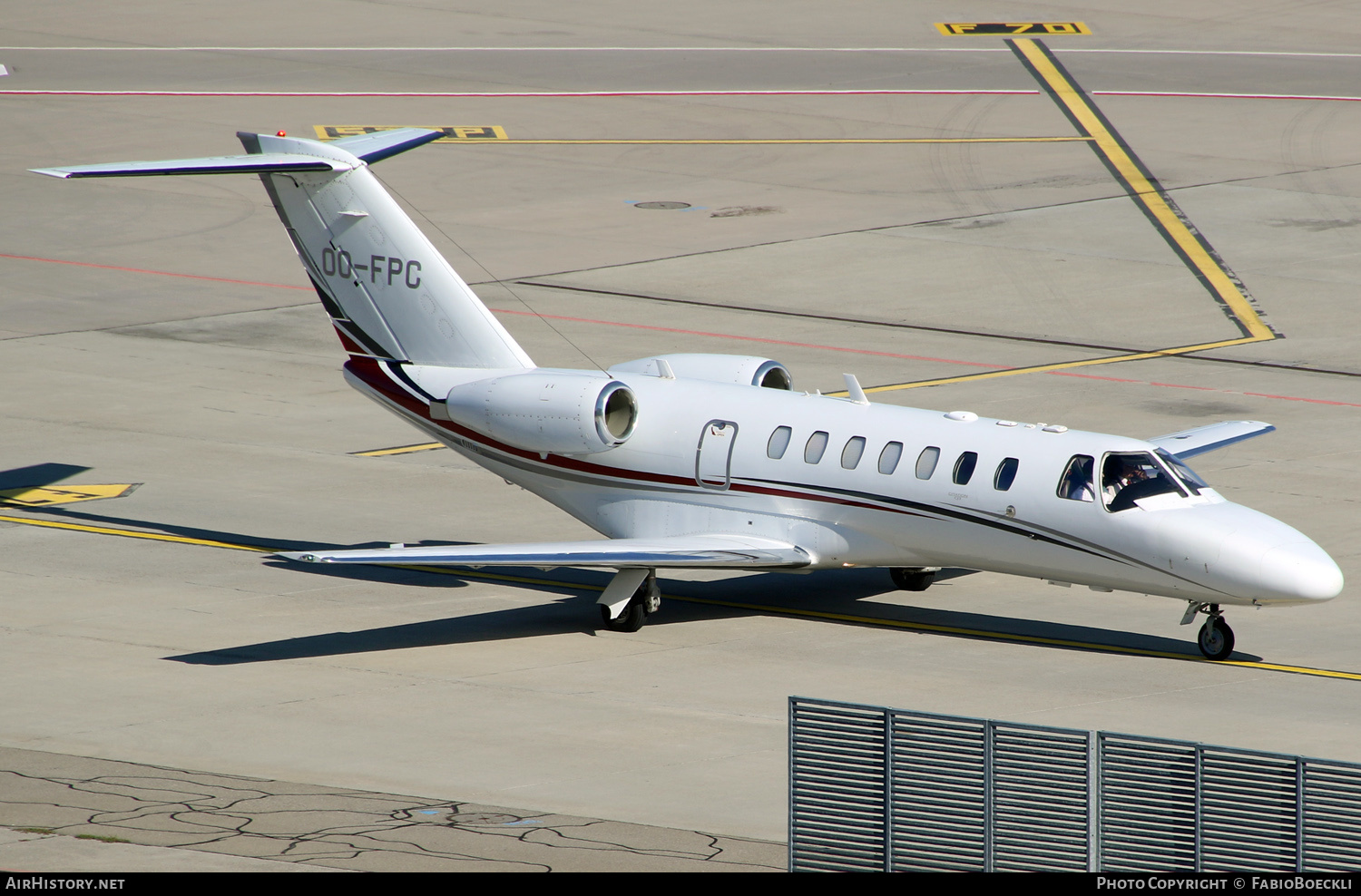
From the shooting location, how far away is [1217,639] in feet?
73.2

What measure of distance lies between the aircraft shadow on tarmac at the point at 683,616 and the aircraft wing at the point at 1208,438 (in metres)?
3.13

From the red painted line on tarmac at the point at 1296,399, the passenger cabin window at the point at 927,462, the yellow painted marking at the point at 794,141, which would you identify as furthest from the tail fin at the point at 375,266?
the yellow painted marking at the point at 794,141

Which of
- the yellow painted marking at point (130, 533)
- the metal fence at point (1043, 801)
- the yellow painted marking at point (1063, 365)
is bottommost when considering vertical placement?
the metal fence at point (1043, 801)

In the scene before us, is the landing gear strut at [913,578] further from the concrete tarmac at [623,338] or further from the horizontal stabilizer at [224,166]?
the horizontal stabilizer at [224,166]

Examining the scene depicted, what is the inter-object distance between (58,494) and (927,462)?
44.3ft

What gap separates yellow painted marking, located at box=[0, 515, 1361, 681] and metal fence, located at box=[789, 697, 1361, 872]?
8.36 meters

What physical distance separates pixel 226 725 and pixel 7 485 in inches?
455

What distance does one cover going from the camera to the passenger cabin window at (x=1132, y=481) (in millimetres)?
22375

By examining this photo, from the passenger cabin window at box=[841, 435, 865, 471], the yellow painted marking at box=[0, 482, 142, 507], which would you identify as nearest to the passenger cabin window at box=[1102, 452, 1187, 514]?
Answer: the passenger cabin window at box=[841, 435, 865, 471]

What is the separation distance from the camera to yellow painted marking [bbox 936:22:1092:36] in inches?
2972

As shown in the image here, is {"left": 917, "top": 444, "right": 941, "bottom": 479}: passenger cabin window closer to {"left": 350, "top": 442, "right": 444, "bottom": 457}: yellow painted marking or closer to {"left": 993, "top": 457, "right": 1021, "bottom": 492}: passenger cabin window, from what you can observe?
{"left": 993, "top": 457, "right": 1021, "bottom": 492}: passenger cabin window

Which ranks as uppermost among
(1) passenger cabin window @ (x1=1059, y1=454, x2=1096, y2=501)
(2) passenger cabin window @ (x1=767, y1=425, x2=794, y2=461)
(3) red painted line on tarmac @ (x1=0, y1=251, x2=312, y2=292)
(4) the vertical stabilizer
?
(3) red painted line on tarmac @ (x1=0, y1=251, x2=312, y2=292)

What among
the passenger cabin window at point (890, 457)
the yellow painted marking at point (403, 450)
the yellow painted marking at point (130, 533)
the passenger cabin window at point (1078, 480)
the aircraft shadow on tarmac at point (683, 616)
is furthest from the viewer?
the yellow painted marking at point (403, 450)

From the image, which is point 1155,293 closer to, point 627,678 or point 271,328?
point 271,328
